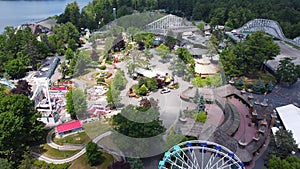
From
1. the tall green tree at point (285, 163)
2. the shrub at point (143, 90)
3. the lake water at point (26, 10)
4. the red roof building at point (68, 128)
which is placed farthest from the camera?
the lake water at point (26, 10)

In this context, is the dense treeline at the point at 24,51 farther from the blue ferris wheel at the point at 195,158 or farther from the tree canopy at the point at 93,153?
the blue ferris wheel at the point at 195,158

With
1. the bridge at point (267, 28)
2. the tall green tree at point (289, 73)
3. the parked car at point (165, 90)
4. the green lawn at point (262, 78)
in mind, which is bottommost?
the parked car at point (165, 90)

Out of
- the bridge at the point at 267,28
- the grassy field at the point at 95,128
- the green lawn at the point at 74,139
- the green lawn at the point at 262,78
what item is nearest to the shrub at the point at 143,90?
the grassy field at the point at 95,128

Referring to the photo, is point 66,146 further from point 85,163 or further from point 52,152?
point 85,163

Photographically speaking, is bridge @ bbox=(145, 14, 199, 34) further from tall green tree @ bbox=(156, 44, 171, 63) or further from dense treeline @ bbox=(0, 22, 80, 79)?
dense treeline @ bbox=(0, 22, 80, 79)

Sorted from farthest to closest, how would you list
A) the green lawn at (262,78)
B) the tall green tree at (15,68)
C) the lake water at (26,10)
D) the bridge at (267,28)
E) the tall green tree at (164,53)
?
the lake water at (26,10) < the bridge at (267,28) < the tall green tree at (164,53) < the tall green tree at (15,68) < the green lawn at (262,78)

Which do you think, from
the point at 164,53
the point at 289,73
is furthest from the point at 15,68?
the point at 289,73

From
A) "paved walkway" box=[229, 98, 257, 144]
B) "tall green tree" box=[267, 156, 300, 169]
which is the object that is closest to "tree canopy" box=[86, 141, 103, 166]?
"paved walkway" box=[229, 98, 257, 144]
